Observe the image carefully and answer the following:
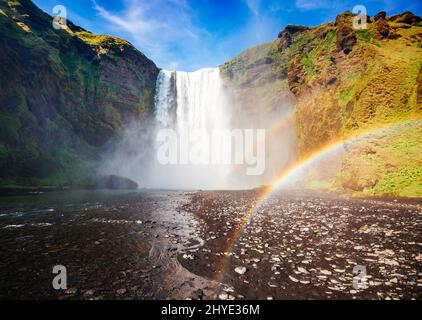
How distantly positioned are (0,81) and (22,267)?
A: 54813 mm

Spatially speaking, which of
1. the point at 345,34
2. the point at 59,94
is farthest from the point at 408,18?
the point at 59,94

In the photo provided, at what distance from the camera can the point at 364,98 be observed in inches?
1390

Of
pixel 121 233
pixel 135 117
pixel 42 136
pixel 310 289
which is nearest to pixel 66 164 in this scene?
pixel 42 136

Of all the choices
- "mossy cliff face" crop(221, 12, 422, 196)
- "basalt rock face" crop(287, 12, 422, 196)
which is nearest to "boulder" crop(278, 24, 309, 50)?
"mossy cliff face" crop(221, 12, 422, 196)

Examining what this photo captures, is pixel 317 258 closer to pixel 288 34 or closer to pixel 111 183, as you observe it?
pixel 111 183

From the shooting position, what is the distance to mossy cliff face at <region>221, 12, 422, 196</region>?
85.7 feet

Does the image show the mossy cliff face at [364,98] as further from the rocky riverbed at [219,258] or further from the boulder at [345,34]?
the rocky riverbed at [219,258]

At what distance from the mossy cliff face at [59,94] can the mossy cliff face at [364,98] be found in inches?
1975

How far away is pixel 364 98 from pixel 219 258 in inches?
1447

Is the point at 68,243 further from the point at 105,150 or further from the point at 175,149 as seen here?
the point at 175,149

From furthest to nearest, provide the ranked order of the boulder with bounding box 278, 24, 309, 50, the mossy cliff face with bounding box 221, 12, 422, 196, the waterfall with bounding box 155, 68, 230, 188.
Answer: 1. the waterfall with bounding box 155, 68, 230, 188
2. the boulder with bounding box 278, 24, 309, 50
3. the mossy cliff face with bounding box 221, 12, 422, 196

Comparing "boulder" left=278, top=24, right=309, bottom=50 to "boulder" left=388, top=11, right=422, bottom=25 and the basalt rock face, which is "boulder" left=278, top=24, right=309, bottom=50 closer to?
the basalt rock face

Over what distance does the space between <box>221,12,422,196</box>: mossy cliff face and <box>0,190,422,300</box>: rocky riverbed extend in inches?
545

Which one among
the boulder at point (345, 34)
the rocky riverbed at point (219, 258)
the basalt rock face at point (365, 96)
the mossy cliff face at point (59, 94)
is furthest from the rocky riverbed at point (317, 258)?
the mossy cliff face at point (59, 94)
